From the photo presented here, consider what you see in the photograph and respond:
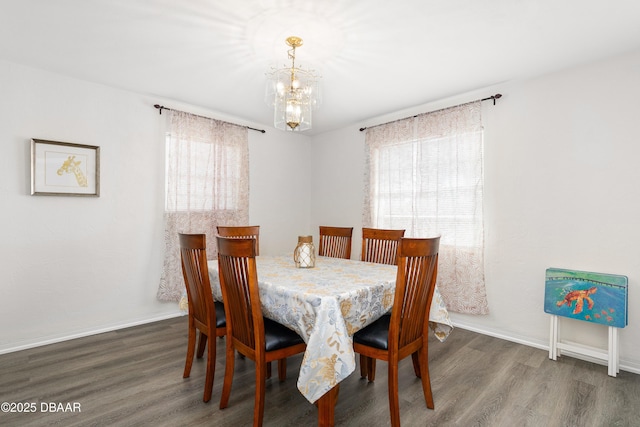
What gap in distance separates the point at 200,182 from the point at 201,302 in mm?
2041

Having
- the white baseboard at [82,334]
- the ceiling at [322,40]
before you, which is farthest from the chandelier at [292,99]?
the white baseboard at [82,334]

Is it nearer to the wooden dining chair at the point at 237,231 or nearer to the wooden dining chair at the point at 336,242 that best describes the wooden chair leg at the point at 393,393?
the wooden dining chair at the point at 336,242

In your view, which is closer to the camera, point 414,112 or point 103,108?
point 103,108

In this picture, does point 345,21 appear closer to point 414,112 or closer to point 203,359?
point 414,112

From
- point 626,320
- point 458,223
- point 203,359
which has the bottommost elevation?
point 203,359

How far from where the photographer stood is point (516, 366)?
2.46 metres

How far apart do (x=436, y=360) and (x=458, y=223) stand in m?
1.42

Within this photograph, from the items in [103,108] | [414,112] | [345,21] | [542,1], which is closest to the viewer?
[542,1]

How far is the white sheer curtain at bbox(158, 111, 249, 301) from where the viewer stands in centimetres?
356

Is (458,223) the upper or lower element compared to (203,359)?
upper

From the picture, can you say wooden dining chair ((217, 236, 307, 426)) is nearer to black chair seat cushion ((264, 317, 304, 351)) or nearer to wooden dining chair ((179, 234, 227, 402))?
black chair seat cushion ((264, 317, 304, 351))

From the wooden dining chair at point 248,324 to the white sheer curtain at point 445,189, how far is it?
2147 millimetres

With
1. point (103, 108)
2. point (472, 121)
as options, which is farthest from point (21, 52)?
Result: point (472, 121)

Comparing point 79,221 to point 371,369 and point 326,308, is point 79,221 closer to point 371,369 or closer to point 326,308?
point 326,308
